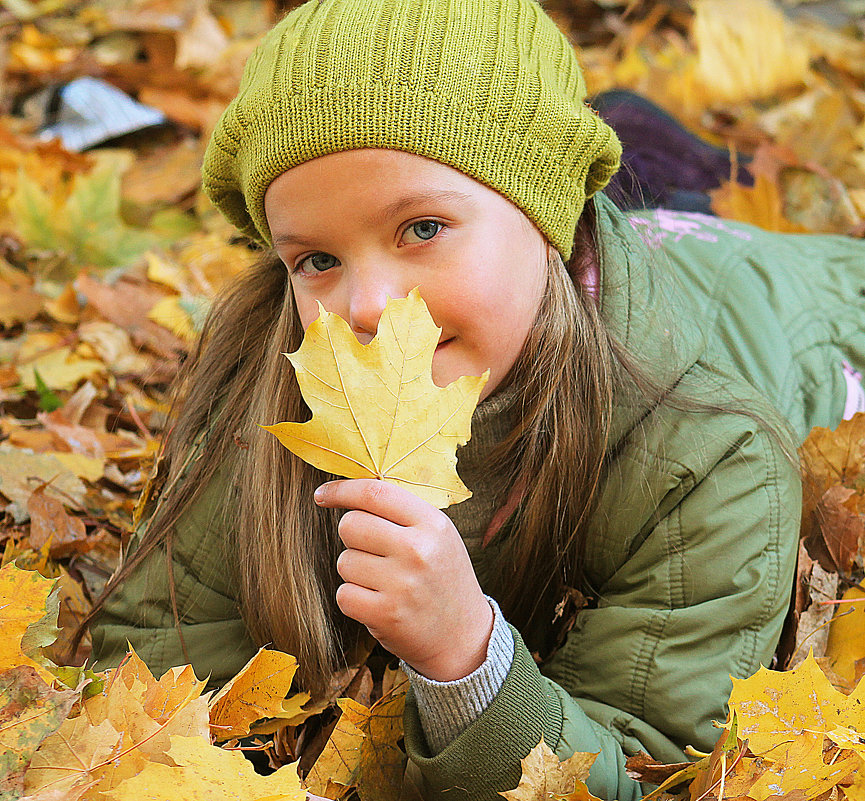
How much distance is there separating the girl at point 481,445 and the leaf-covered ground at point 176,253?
0.14 metres

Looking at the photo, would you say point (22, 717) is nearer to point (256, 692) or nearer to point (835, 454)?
point (256, 692)

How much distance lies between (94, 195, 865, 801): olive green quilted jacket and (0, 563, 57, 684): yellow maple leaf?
0.41 metres

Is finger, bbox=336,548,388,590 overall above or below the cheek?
below

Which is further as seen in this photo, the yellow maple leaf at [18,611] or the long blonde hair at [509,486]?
the long blonde hair at [509,486]

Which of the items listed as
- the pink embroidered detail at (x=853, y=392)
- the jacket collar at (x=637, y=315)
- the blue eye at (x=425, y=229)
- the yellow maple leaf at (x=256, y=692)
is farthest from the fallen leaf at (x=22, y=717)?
the pink embroidered detail at (x=853, y=392)

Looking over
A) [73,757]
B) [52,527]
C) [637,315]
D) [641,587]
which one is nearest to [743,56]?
[637,315]

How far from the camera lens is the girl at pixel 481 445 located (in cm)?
119

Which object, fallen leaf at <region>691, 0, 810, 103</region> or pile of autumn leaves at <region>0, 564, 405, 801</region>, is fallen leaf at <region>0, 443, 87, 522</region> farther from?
fallen leaf at <region>691, 0, 810, 103</region>

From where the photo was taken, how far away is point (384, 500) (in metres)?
1.02

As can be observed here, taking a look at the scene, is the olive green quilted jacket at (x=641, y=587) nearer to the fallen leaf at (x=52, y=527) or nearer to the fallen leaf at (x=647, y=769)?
the fallen leaf at (x=647, y=769)

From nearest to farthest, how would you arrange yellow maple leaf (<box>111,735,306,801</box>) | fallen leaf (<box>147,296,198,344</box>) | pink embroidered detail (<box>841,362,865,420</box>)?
yellow maple leaf (<box>111,735,306,801</box>) < pink embroidered detail (<box>841,362,865,420</box>) < fallen leaf (<box>147,296,198,344</box>)

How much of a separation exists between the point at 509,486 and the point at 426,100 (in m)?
0.56

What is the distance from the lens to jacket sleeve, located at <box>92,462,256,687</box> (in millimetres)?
1466

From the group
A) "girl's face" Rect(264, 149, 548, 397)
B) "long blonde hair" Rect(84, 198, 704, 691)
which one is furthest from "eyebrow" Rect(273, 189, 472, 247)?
"long blonde hair" Rect(84, 198, 704, 691)
